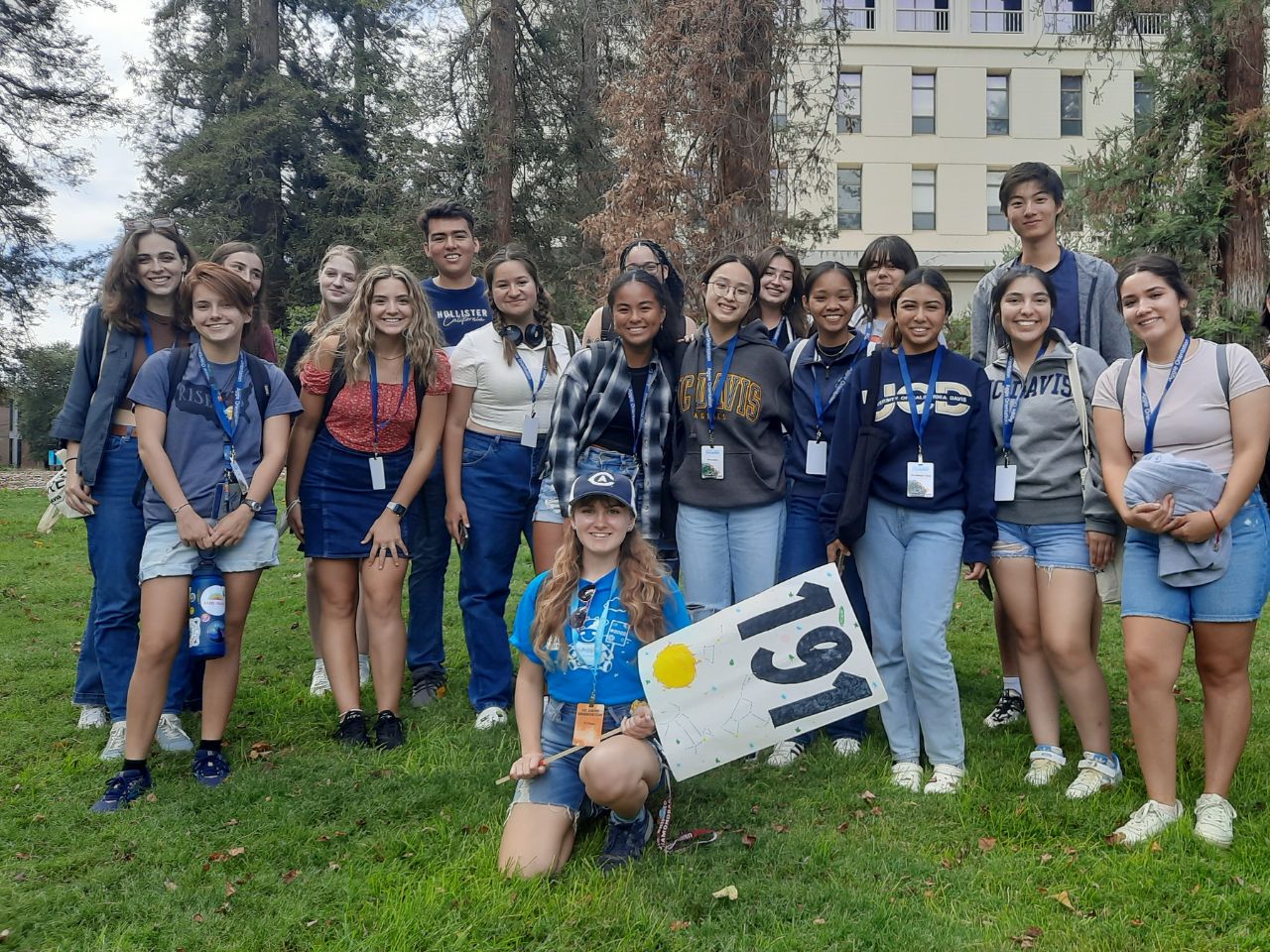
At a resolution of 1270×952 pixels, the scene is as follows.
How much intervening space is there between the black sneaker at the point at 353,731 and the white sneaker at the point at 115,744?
1.07m

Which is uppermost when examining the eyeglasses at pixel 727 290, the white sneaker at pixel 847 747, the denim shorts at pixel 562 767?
the eyeglasses at pixel 727 290

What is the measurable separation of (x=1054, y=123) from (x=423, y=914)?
36.0m

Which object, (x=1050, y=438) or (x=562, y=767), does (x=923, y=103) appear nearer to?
(x=1050, y=438)

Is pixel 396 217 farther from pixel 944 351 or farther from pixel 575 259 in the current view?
pixel 944 351

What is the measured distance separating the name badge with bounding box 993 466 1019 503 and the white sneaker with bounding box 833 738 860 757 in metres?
1.46

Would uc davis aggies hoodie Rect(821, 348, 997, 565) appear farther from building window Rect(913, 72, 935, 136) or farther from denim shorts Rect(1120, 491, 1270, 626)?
building window Rect(913, 72, 935, 136)

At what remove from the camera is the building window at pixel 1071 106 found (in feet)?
110

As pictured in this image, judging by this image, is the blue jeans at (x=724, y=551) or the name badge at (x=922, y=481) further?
the blue jeans at (x=724, y=551)

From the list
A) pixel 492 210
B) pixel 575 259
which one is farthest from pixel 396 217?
pixel 575 259

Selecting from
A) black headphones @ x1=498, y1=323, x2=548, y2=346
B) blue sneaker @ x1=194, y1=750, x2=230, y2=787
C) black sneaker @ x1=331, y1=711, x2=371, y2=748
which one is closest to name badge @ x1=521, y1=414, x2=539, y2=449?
black headphones @ x1=498, y1=323, x2=548, y2=346

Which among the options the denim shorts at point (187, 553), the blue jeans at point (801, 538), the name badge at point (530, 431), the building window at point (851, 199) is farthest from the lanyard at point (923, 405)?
the building window at point (851, 199)

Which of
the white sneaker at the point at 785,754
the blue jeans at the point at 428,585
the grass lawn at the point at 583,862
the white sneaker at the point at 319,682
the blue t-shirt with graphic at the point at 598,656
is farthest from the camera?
the white sneaker at the point at 319,682

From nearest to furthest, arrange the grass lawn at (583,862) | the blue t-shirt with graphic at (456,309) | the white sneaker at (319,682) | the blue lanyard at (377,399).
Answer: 1. the grass lawn at (583,862)
2. the blue lanyard at (377,399)
3. the blue t-shirt with graphic at (456,309)
4. the white sneaker at (319,682)

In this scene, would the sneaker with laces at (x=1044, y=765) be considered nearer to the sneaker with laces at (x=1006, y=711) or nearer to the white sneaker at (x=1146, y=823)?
the white sneaker at (x=1146, y=823)
